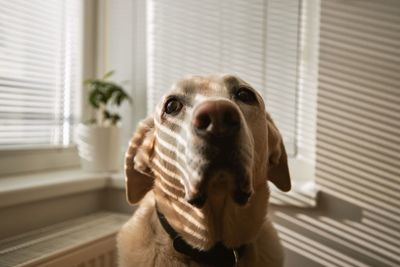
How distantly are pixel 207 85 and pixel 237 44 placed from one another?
0.80 meters

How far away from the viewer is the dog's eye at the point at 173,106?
3.95ft

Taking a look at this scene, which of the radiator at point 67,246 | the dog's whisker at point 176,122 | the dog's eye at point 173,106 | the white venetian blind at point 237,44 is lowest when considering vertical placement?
the radiator at point 67,246

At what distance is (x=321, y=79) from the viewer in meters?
1.55

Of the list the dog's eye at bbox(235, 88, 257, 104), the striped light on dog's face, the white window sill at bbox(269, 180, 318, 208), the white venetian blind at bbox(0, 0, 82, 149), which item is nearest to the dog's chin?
the striped light on dog's face

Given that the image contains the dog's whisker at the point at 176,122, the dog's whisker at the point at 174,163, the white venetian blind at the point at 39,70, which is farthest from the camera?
the white venetian blind at the point at 39,70

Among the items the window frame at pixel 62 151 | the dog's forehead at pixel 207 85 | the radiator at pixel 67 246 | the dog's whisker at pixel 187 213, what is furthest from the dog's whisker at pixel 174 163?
the window frame at pixel 62 151

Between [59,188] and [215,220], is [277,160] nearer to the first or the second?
[215,220]

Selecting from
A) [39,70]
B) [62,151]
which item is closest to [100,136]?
[62,151]

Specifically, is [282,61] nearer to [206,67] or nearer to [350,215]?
[206,67]

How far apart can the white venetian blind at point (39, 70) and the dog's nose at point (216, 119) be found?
48.5 inches

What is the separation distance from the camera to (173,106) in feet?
3.99

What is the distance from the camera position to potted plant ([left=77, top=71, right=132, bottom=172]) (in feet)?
6.45

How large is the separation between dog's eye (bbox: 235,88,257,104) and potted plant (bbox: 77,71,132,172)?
3.21 feet

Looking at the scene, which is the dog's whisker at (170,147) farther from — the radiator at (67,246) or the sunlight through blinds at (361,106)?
the sunlight through blinds at (361,106)
